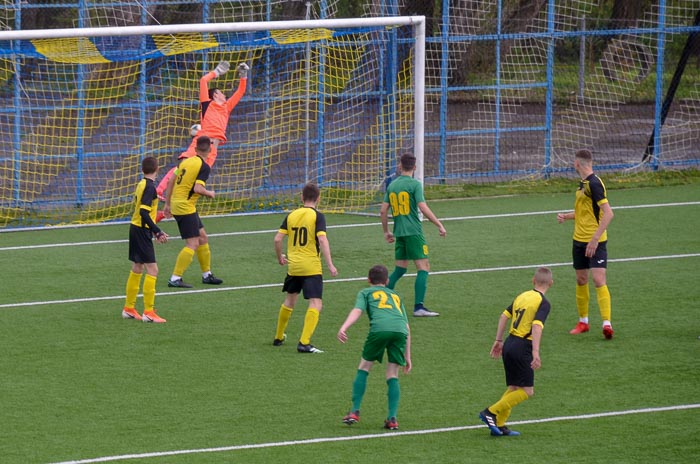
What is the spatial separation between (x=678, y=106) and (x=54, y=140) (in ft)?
57.6

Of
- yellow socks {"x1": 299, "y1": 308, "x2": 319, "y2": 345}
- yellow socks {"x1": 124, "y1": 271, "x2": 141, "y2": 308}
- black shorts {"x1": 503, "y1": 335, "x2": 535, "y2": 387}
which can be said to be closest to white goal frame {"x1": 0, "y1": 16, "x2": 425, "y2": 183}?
Result: yellow socks {"x1": 124, "y1": 271, "x2": 141, "y2": 308}

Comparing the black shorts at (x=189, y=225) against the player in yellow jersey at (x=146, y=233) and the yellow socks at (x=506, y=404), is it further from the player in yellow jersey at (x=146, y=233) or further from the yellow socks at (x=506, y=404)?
the yellow socks at (x=506, y=404)

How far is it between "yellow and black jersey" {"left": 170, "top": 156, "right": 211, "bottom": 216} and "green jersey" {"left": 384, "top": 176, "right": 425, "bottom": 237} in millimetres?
2413

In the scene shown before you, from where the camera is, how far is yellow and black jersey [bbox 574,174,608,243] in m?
11.8

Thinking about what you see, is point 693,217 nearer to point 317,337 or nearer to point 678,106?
point 317,337

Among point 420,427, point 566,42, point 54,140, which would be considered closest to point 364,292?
point 420,427

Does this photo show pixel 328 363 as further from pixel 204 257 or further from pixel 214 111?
pixel 214 111

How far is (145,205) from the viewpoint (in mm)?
12422

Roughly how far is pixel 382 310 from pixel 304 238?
225 cm

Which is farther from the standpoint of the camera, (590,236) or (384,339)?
(590,236)

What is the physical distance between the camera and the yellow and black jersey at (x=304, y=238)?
36.8 feet

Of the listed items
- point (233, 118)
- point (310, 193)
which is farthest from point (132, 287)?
point (233, 118)

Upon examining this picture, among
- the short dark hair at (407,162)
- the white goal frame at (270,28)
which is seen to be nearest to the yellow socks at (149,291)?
the short dark hair at (407,162)

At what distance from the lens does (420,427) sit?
9258 mm
